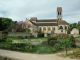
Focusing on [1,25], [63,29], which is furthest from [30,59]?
[63,29]

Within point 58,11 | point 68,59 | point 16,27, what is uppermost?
point 58,11

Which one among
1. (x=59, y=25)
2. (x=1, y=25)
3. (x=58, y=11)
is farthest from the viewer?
(x=58, y=11)

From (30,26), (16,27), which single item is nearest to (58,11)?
(30,26)

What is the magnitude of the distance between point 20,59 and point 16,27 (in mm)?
34453

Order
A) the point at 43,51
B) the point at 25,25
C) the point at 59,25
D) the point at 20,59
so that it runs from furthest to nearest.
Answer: the point at 59,25 → the point at 25,25 → the point at 43,51 → the point at 20,59

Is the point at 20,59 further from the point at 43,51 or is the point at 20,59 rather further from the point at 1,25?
the point at 1,25

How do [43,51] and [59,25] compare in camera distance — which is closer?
[43,51]

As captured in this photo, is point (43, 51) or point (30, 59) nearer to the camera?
point (30, 59)

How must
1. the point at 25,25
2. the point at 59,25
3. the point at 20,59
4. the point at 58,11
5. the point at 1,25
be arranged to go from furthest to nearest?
1. the point at 58,11
2. the point at 59,25
3. the point at 25,25
4. the point at 1,25
5. the point at 20,59

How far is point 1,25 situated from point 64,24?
38.2 meters

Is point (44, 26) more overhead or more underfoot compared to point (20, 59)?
more overhead

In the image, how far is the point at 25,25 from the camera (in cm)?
4969

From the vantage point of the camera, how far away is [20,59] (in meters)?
6.55

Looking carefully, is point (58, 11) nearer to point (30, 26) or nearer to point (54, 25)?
point (54, 25)
